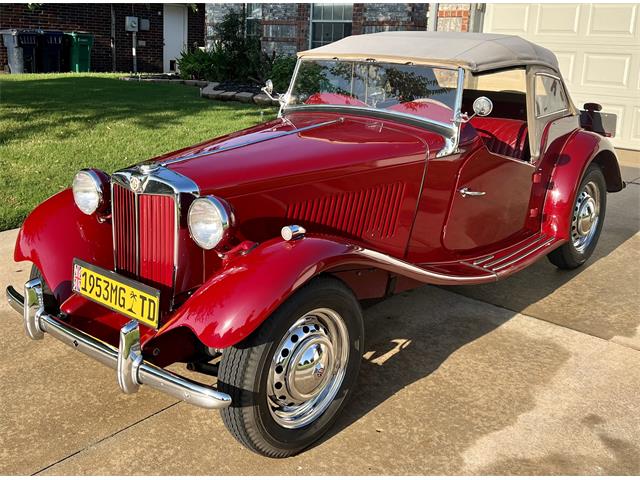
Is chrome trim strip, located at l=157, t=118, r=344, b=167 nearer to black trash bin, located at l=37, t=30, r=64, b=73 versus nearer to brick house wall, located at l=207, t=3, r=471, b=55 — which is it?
A: brick house wall, located at l=207, t=3, r=471, b=55

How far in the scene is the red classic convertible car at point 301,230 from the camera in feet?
8.16

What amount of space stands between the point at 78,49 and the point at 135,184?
16342 millimetres

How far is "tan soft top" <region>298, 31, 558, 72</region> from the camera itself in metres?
3.63

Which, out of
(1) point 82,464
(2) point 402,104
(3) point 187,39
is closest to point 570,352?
(2) point 402,104

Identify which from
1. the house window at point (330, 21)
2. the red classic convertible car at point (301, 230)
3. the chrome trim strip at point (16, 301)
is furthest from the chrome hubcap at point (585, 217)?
the house window at point (330, 21)

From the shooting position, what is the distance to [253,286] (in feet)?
7.92

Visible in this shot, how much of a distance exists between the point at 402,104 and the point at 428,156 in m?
0.45

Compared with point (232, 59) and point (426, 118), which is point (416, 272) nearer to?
point (426, 118)

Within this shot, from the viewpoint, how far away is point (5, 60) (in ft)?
54.8

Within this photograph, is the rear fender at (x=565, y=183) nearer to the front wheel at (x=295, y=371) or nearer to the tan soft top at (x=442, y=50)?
the tan soft top at (x=442, y=50)

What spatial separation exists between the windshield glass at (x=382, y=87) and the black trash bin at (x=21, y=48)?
14597 millimetres

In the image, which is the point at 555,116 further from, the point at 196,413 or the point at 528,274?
the point at 196,413

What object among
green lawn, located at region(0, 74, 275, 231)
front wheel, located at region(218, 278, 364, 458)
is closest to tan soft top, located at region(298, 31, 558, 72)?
green lawn, located at region(0, 74, 275, 231)

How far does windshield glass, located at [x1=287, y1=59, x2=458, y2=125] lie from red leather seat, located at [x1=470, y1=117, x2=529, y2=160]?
3.16ft
